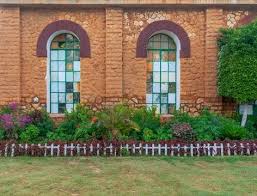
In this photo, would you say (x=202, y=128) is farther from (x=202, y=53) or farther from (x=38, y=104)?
(x=38, y=104)

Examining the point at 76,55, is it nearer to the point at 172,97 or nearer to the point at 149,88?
the point at 149,88

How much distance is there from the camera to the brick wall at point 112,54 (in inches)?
556

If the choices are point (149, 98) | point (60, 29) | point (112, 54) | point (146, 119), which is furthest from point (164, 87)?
point (60, 29)

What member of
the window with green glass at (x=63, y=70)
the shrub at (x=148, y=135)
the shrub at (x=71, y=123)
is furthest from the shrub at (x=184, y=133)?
the window with green glass at (x=63, y=70)

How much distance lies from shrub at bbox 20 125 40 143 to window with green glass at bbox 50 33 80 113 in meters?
2.24

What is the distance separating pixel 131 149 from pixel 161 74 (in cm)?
398

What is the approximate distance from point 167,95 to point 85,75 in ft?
8.93

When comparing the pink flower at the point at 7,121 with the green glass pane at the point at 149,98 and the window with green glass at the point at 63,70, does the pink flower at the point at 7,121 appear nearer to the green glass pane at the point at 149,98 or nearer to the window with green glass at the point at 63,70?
the window with green glass at the point at 63,70

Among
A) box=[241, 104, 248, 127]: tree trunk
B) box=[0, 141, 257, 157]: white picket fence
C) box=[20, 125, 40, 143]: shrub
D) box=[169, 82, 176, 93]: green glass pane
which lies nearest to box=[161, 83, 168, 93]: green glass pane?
box=[169, 82, 176, 93]: green glass pane

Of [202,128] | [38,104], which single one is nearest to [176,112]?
[202,128]

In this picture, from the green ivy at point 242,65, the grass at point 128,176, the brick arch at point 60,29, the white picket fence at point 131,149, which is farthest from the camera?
the brick arch at point 60,29

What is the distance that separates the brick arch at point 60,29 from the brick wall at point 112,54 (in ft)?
0.47

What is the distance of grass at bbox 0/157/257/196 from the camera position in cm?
757

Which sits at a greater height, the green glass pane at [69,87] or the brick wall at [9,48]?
the brick wall at [9,48]
